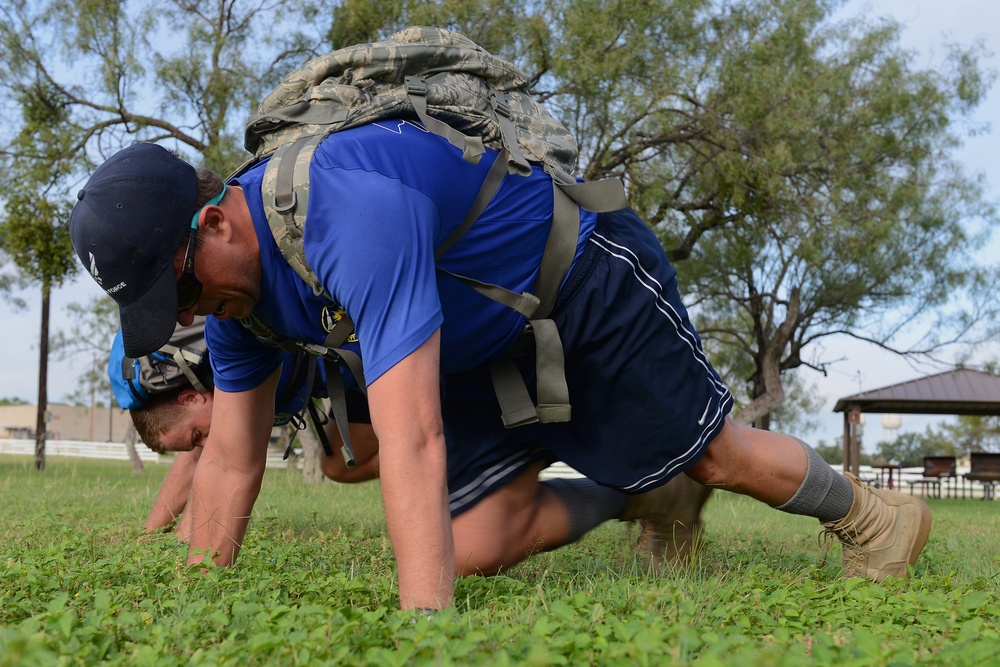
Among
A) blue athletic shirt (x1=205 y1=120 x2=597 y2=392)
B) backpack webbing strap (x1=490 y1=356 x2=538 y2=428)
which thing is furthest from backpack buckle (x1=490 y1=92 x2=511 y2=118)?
backpack webbing strap (x1=490 y1=356 x2=538 y2=428)

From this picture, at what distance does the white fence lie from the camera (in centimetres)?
4128

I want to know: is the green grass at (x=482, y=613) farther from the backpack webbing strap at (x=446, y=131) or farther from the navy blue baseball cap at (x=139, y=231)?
the backpack webbing strap at (x=446, y=131)

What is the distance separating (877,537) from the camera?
3.63 metres

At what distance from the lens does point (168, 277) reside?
2703mm

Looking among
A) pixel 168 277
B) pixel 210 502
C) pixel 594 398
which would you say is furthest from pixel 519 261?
pixel 210 502

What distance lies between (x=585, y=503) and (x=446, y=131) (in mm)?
1694

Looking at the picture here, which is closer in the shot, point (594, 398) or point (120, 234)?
point (120, 234)

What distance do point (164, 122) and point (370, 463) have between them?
12194 millimetres

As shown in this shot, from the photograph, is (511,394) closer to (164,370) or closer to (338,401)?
(338,401)

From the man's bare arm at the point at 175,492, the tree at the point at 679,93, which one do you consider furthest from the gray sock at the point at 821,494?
the tree at the point at 679,93

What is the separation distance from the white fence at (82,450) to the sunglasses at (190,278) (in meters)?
38.7

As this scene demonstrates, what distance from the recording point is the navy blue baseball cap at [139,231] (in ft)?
8.70

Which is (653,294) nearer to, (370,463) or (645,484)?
(645,484)

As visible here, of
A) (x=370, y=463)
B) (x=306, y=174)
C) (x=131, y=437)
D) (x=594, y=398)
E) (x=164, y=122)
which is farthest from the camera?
(x=131, y=437)
